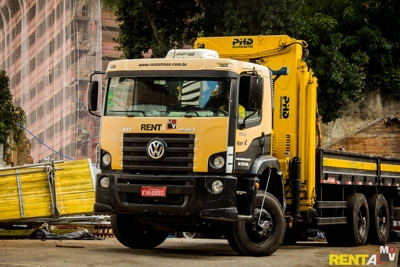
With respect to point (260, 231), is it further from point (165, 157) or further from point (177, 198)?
point (165, 157)

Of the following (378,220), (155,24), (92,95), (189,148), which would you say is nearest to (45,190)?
(92,95)

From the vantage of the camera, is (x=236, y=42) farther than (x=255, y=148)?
Yes

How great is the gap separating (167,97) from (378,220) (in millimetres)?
7523

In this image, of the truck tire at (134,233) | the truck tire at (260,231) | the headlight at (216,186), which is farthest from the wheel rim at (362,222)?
the headlight at (216,186)

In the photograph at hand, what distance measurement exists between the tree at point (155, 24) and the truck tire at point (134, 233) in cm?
1290

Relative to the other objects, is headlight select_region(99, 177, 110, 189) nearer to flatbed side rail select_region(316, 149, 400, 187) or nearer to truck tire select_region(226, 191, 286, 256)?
truck tire select_region(226, 191, 286, 256)

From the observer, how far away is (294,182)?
15.6 meters

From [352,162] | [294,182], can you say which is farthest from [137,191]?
[352,162]

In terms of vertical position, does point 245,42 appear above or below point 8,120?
above

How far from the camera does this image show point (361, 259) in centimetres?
1442

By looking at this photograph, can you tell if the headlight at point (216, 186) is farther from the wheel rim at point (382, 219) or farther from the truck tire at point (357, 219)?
the wheel rim at point (382, 219)

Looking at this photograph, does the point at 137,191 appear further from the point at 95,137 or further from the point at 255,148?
the point at 95,137

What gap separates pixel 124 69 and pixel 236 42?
3174mm

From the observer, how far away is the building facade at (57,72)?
1272 inches
